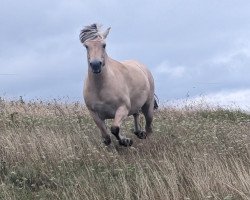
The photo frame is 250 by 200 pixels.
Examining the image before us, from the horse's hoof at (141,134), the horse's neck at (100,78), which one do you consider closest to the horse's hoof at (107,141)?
the horse's neck at (100,78)

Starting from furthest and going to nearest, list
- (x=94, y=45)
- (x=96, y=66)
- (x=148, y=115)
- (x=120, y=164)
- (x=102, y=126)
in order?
(x=148, y=115) → (x=102, y=126) → (x=94, y=45) → (x=96, y=66) → (x=120, y=164)

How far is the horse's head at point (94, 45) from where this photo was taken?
29.7ft

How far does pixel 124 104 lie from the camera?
968cm

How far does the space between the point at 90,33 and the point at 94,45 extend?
493 mm

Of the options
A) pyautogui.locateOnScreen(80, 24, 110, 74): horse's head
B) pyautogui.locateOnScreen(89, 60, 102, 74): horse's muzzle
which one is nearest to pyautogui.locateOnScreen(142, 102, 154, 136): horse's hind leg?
pyautogui.locateOnScreen(80, 24, 110, 74): horse's head

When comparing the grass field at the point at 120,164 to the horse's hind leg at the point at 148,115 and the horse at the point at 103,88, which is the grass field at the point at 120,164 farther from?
the horse at the point at 103,88

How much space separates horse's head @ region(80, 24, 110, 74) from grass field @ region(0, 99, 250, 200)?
140 cm

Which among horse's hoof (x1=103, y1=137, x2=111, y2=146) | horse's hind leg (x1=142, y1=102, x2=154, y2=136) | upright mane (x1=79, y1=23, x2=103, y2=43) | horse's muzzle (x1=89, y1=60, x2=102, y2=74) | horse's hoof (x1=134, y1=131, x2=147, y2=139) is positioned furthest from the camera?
horse's hind leg (x1=142, y1=102, x2=154, y2=136)

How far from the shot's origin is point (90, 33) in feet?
31.8

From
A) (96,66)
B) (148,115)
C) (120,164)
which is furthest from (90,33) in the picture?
(148,115)

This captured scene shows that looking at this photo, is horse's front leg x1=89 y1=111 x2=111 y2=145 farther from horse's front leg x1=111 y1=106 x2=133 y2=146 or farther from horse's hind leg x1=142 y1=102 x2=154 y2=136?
horse's hind leg x1=142 y1=102 x2=154 y2=136

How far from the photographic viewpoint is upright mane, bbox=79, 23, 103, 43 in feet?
31.6

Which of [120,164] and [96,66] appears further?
[96,66]

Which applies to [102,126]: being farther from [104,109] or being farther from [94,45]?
[94,45]
